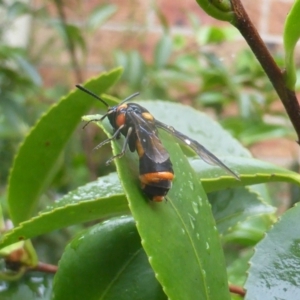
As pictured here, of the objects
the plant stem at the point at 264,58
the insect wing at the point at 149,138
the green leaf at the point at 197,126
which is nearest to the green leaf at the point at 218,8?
the plant stem at the point at 264,58

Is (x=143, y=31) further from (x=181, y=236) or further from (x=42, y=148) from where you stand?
(x=181, y=236)

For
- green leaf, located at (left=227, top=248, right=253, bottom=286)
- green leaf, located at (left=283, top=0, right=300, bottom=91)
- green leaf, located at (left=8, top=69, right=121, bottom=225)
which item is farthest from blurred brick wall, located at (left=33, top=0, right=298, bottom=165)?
green leaf, located at (left=283, top=0, right=300, bottom=91)

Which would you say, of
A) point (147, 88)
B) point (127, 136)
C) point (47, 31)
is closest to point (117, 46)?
point (47, 31)

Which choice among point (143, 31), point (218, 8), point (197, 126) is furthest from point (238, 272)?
point (143, 31)

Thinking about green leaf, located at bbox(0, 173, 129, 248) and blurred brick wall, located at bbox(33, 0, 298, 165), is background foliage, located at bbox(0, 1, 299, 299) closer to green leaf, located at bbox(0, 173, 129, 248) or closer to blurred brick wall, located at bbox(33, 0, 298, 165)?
green leaf, located at bbox(0, 173, 129, 248)

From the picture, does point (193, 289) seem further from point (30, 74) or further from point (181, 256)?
point (30, 74)

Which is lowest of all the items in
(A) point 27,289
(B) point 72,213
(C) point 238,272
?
(C) point 238,272

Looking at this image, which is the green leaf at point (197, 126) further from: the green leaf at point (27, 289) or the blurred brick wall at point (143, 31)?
the blurred brick wall at point (143, 31)
